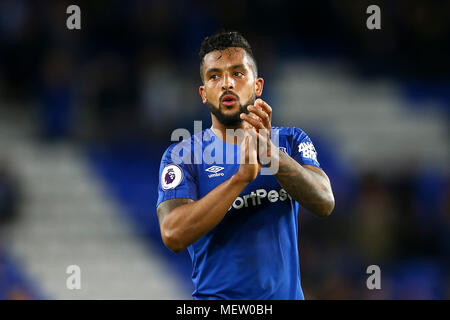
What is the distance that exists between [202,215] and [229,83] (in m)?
0.81

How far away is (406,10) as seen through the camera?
10.0m

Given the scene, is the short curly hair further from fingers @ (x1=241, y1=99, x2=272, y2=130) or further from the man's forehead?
fingers @ (x1=241, y1=99, x2=272, y2=130)

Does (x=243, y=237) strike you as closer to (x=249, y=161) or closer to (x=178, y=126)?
(x=249, y=161)

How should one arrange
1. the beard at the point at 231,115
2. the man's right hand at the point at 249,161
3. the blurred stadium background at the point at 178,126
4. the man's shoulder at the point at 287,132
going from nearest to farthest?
the man's right hand at the point at 249,161, the beard at the point at 231,115, the man's shoulder at the point at 287,132, the blurred stadium background at the point at 178,126

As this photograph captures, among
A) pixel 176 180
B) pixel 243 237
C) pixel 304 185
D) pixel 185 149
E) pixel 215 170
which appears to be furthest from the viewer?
pixel 185 149

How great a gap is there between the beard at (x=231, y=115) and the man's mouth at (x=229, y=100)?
0.05m

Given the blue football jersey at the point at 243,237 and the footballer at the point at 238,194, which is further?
the blue football jersey at the point at 243,237

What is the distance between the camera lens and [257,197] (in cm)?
338

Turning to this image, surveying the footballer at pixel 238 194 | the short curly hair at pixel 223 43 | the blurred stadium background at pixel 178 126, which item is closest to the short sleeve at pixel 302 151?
the footballer at pixel 238 194

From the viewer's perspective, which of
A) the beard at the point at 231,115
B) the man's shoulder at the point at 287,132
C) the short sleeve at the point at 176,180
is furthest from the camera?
the man's shoulder at the point at 287,132

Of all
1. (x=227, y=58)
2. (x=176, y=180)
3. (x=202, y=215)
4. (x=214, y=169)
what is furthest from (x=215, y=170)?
(x=227, y=58)

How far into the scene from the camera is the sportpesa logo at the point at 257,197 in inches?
132

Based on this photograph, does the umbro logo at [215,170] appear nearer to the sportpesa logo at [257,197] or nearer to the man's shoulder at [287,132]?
the sportpesa logo at [257,197]

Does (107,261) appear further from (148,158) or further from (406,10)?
(406,10)
